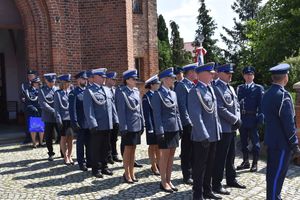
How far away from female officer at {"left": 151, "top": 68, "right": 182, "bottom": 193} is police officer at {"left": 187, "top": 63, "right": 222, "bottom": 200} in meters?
0.76

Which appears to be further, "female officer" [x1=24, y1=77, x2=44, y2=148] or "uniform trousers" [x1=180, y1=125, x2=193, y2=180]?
"female officer" [x1=24, y1=77, x2=44, y2=148]

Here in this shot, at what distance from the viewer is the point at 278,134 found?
526cm

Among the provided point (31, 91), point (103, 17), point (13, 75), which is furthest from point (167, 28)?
point (31, 91)

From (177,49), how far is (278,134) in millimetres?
41406

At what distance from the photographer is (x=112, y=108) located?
838cm

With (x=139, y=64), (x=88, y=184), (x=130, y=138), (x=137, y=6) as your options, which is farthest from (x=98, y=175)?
(x=137, y=6)

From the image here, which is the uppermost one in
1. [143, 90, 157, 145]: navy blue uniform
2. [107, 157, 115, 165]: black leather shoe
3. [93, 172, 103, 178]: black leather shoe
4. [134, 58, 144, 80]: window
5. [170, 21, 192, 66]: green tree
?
[170, 21, 192, 66]: green tree

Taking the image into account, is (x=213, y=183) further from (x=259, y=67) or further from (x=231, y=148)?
(x=259, y=67)

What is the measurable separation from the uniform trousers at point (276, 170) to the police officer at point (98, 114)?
10.6 ft

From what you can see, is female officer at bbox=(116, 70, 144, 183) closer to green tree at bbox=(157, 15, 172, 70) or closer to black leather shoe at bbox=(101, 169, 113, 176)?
black leather shoe at bbox=(101, 169, 113, 176)

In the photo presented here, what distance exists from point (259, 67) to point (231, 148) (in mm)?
15860

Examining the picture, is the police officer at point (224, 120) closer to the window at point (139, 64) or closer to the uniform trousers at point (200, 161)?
the uniform trousers at point (200, 161)

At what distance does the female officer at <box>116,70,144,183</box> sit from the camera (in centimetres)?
705

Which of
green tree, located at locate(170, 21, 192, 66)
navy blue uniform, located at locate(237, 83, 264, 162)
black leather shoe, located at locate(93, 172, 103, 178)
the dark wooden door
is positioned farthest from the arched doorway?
green tree, located at locate(170, 21, 192, 66)
